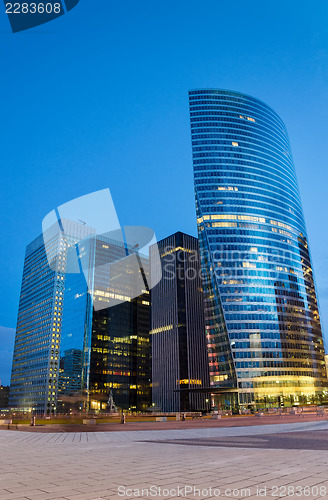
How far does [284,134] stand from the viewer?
6816 inches

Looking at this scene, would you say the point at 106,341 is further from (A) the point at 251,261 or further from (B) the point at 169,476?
(B) the point at 169,476

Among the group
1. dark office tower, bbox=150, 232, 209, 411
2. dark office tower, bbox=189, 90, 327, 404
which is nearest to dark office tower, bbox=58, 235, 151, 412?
dark office tower, bbox=150, 232, 209, 411

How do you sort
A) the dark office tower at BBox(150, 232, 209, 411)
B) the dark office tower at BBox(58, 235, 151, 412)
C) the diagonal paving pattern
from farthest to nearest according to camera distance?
the dark office tower at BBox(58, 235, 151, 412)
the dark office tower at BBox(150, 232, 209, 411)
the diagonal paving pattern

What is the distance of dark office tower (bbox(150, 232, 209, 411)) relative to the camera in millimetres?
132500

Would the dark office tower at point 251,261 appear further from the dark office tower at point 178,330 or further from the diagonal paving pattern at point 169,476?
the diagonal paving pattern at point 169,476

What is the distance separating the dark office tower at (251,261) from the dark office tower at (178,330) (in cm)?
889

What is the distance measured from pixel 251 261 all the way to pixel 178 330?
126 ft

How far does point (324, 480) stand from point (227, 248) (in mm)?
123431

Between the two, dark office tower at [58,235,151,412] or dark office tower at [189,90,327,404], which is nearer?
dark office tower at [189,90,327,404]

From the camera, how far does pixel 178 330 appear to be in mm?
137625

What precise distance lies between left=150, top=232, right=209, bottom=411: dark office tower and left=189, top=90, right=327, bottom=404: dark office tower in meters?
8.89

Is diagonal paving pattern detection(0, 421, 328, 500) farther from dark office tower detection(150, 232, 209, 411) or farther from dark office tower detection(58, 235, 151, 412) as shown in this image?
dark office tower detection(58, 235, 151, 412)

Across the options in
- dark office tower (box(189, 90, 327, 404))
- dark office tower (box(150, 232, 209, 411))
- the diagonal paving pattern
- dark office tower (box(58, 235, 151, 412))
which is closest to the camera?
the diagonal paving pattern

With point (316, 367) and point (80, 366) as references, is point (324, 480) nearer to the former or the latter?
point (316, 367)
